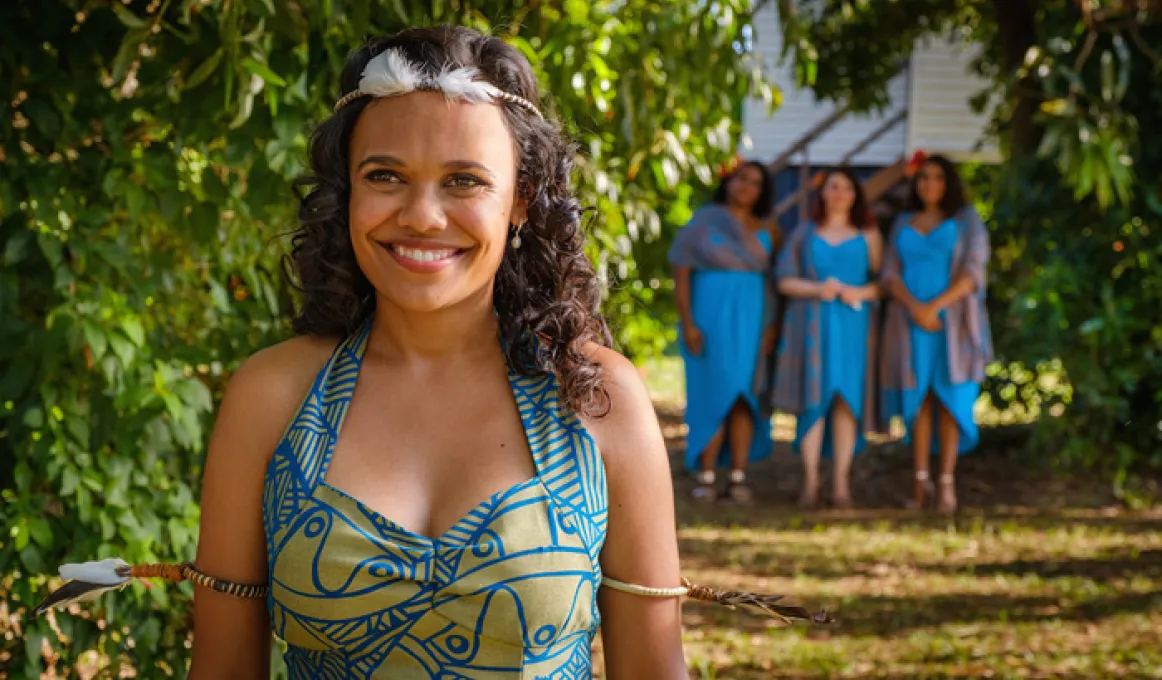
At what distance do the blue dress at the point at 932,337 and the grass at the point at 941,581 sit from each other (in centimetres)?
54

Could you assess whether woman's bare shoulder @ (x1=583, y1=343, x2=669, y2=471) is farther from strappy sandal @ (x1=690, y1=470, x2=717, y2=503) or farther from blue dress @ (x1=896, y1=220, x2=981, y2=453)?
strappy sandal @ (x1=690, y1=470, x2=717, y2=503)

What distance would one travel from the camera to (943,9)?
9.87 meters

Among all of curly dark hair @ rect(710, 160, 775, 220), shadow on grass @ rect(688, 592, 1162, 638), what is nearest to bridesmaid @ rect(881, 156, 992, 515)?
curly dark hair @ rect(710, 160, 775, 220)

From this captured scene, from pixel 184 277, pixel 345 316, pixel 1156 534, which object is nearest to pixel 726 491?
pixel 1156 534

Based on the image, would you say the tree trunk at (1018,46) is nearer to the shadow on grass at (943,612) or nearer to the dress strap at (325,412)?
the shadow on grass at (943,612)

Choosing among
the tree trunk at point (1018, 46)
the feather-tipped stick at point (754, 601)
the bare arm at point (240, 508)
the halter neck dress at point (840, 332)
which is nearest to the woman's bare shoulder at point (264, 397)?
the bare arm at point (240, 508)

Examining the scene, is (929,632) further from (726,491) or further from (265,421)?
(265,421)

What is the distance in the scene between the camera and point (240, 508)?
5.84 feet

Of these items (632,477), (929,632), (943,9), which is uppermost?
(943,9)

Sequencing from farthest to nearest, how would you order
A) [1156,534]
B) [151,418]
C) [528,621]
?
[1156,534] < [151,418] < [528,621]

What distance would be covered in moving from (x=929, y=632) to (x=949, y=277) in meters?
2.75

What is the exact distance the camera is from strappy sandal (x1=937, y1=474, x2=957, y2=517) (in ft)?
24.6

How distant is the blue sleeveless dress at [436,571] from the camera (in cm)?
167

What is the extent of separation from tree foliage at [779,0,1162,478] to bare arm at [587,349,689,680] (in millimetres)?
4992
